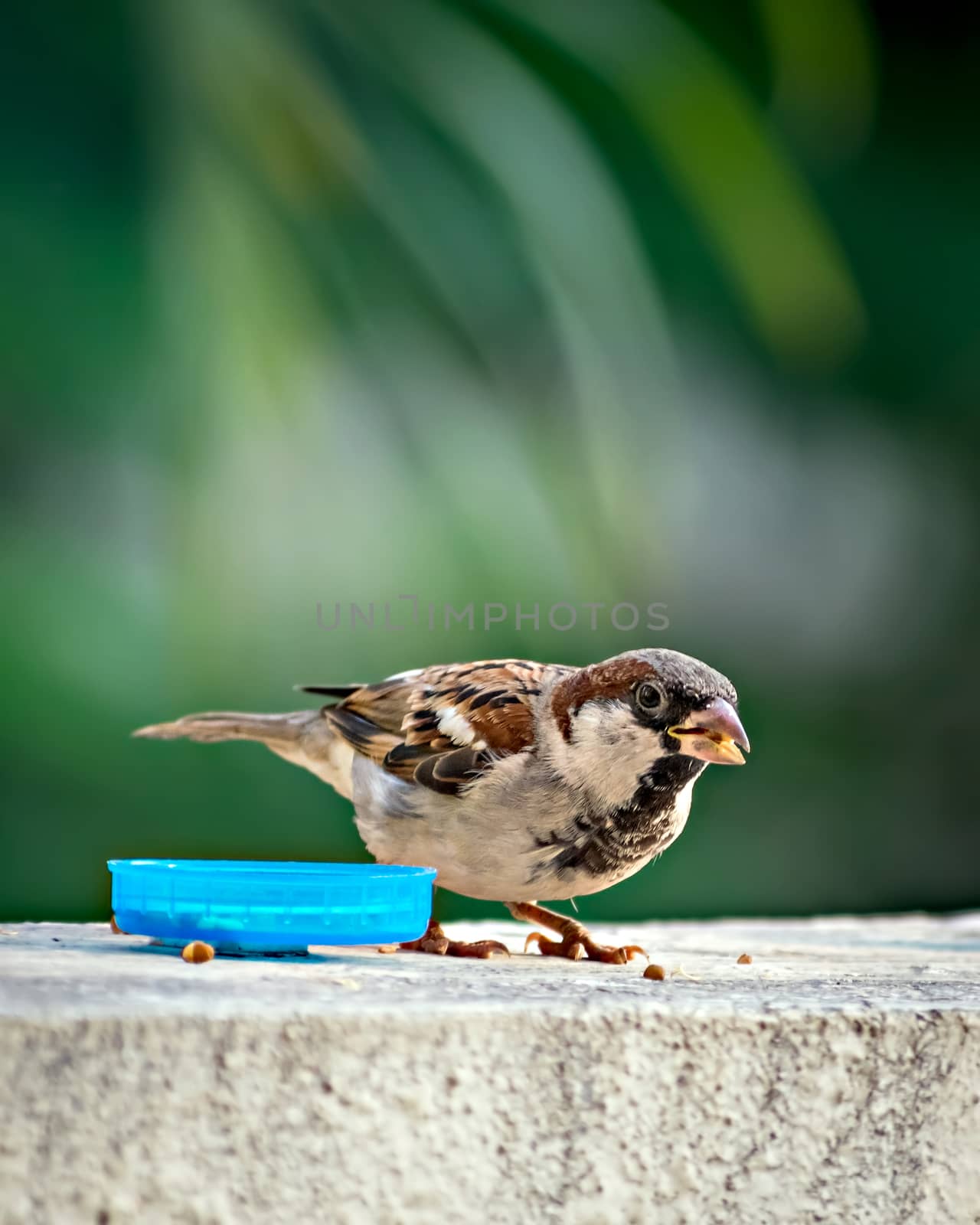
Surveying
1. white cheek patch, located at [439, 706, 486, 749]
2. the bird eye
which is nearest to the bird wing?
white cheek patch, located at [439, 706, 486, 749]

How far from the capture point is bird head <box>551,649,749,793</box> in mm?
1754

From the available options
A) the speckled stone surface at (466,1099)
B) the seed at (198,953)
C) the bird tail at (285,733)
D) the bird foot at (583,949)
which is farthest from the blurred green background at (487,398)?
the speckled stone surface at (466,1099)

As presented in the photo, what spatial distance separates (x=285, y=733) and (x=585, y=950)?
0.70m

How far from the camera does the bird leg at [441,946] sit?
1.72 metres

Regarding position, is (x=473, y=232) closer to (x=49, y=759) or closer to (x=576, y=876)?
(x=49, y=759)

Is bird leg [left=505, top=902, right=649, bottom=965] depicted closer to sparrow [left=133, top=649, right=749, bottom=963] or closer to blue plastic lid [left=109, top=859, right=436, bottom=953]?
sparrow [left=133, top=649, right=749, bottom=963]

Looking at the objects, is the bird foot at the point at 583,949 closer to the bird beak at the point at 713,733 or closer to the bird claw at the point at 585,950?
the bird claw at the point at 585,950

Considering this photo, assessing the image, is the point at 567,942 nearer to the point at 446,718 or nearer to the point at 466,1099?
the point at 446,718

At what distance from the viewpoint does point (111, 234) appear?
359 cm

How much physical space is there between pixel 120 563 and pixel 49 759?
0.50m

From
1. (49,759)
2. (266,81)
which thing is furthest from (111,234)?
(49,759)

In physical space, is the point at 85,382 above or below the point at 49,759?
above

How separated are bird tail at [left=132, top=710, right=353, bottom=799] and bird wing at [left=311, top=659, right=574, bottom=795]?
61mm

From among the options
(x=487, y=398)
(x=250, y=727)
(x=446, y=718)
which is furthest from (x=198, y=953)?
(x=487, y=398)
